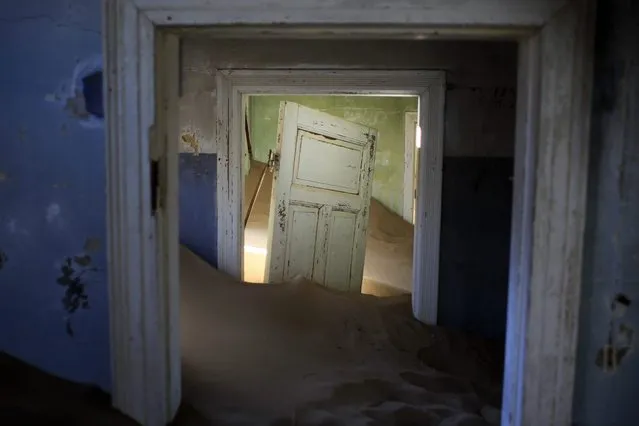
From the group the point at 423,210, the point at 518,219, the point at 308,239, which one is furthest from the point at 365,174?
the point at 518,219

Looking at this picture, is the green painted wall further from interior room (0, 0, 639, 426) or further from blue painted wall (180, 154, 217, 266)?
interior room (0, 0, 639, 426)

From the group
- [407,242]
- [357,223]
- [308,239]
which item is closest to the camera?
[308,239]

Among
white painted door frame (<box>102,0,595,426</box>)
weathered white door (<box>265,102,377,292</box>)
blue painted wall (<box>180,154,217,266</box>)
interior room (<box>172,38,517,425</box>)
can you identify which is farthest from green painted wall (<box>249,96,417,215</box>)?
white painted door frame (<box>102,0,595,426</box>)

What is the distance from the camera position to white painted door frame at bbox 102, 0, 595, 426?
1.44 meters

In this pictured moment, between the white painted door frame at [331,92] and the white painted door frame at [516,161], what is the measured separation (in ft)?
5.89

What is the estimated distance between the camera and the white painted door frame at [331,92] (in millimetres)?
3387

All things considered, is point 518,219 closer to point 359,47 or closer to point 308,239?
point 359,47

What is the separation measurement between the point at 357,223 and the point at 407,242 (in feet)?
7.12

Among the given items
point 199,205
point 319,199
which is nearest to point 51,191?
point 199,205

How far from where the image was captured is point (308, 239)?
4480mm

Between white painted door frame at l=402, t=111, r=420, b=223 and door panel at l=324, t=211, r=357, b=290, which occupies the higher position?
white painted door frame at l=402, t=111, r=420, b=223

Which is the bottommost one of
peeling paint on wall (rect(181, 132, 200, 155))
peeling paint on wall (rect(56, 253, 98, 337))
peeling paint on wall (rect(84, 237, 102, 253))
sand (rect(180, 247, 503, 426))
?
sand (rect(180, 247, 503, 426))

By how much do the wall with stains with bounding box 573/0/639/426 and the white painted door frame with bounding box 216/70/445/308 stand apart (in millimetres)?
1903

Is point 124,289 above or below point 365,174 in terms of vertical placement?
below
